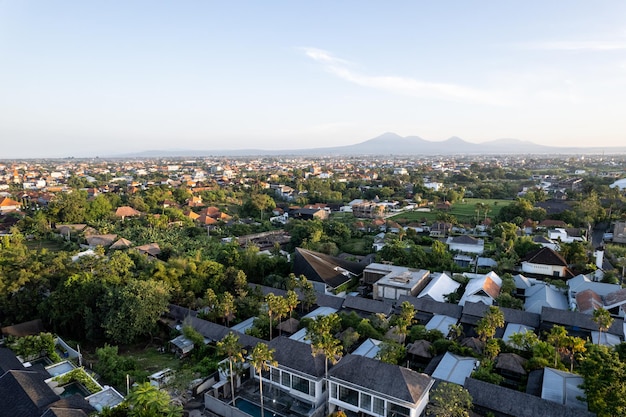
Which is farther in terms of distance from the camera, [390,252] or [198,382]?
[390,252]

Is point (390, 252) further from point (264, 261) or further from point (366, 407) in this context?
point (366, 407)

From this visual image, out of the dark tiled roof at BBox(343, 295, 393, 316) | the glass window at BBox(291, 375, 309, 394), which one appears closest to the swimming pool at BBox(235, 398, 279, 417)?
the glass window at BBox(291, 375, 309, 394)

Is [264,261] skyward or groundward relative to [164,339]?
skyward

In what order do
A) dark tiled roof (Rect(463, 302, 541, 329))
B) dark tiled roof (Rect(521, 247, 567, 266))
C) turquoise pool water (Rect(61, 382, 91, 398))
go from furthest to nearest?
dark tiled roof (Rect(521, 247, 567, 266)) < dark tiled roof (Rect(463, 302, 541, 329)) < turquoise pool water (Rect(61, 382, 91, 398))

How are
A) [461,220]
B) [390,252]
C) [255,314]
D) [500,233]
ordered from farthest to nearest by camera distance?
[461,220] < [500,233] < [390,252] < [255,314]

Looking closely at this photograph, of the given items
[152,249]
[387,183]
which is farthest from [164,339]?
[387,183]

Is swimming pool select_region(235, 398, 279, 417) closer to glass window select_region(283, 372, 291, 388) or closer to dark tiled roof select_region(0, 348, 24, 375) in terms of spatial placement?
glass window select_region(283, 372, 291, 388)

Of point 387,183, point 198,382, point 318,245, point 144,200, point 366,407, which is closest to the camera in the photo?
point 366,407
